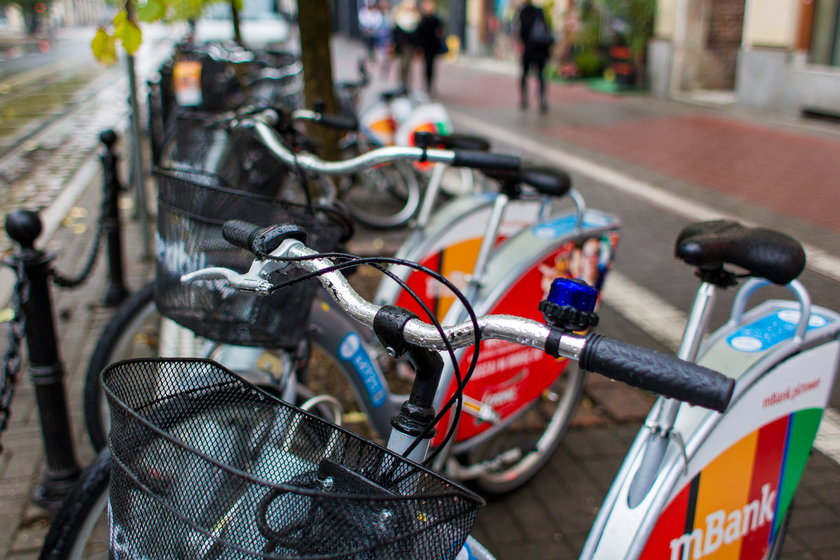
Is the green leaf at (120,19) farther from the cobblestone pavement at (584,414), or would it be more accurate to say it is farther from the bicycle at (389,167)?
the bicycle at (389,167)

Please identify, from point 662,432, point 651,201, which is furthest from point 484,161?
point 651,201

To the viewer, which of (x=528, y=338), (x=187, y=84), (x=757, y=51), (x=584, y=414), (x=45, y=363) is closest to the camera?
(x=528, y=338)

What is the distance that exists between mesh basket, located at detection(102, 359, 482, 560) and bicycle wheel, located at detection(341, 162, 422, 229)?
520 cm

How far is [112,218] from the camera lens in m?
4.93

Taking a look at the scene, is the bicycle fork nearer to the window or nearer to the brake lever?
the brake lever

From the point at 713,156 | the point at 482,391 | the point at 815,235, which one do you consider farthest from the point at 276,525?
the point at 713,156

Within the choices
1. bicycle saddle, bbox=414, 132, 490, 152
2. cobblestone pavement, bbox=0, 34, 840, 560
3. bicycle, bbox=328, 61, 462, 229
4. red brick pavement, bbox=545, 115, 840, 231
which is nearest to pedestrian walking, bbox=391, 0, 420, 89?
red brick pavement, bbox=545, 115, 840, 231

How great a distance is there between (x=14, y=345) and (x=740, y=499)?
242cm

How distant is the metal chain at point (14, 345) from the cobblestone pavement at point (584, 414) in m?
0.49

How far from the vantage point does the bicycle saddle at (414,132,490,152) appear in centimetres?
304

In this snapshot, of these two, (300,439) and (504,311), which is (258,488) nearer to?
(300,439)

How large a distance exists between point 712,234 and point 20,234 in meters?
2.33

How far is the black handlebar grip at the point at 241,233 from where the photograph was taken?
158cm

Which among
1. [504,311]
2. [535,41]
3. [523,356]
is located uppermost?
[535,41]
